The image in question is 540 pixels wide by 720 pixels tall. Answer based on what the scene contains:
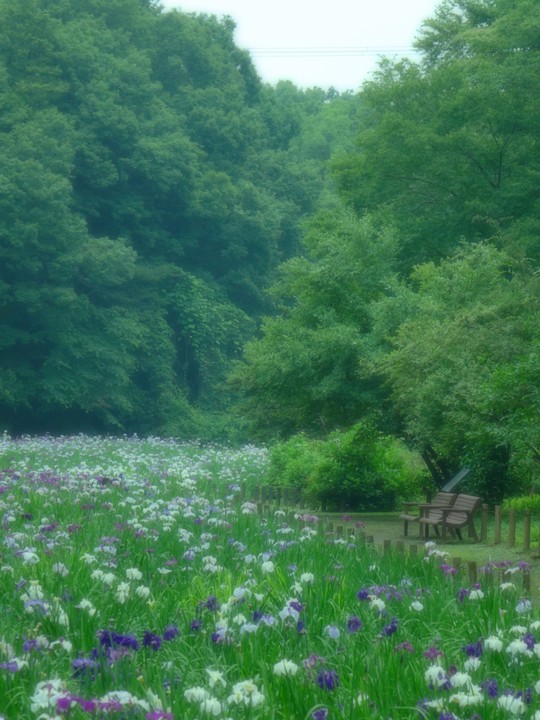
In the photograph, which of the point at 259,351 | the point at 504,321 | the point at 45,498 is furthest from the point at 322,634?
the point at 259,351

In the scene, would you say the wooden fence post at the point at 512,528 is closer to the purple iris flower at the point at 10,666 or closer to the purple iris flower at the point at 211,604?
the purple iris flower at the point at 211,604

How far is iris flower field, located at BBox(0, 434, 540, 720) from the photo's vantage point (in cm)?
328

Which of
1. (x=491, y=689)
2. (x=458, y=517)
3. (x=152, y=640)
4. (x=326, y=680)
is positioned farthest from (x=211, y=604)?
(x=458, y=517)

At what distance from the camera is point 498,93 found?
27531 millimetres

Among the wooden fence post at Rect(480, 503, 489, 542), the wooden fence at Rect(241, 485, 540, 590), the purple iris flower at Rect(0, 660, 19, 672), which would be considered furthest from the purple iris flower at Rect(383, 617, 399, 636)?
the wooden fence post at Rect(480, 503, 489, 542)

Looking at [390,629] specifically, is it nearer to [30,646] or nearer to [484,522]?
[30,646]

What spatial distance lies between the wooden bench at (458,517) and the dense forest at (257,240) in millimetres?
893

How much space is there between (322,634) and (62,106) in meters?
37.1

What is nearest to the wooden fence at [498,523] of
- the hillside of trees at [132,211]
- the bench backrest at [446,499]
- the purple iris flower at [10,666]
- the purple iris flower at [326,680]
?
the bench backrest at [446,499]

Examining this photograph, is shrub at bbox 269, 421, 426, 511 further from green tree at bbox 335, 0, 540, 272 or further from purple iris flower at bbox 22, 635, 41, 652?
purple iris flower at bbox 22, 635, 41, 652

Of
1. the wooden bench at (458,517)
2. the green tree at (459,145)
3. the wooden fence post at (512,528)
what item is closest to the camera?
the wooden fence post at (512,528)

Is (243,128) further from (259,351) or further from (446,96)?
(259,351)

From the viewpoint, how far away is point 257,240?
44656 mm

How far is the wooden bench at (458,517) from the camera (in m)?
11.4
